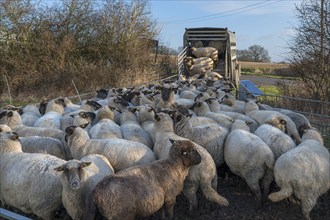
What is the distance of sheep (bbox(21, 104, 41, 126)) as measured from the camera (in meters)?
8.30

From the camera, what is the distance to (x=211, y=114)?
27.2ft

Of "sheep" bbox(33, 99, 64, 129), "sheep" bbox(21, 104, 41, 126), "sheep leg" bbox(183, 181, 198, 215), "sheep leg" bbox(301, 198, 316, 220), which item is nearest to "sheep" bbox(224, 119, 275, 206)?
"sheep leg" bbox(301, 198, 316, 220)

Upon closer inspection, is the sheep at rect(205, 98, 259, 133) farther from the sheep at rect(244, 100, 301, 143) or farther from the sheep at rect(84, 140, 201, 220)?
the sheep at rect(84, 140, 201, 220)

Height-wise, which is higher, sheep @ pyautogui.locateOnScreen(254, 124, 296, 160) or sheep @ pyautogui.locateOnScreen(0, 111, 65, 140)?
sheep @ pyautogui.locateOnScreen(0, 111, 65, 140)

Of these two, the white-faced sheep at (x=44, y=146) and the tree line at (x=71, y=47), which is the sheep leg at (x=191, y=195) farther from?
the tree line at (x=71, y=47)

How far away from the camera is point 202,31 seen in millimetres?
20422

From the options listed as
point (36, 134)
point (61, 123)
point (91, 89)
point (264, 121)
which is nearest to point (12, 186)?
point (36, 134)

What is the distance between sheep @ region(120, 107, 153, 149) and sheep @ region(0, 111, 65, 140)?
123cm

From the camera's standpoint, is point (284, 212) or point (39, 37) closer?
point (284, 212)

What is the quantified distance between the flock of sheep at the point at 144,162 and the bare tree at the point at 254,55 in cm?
5776

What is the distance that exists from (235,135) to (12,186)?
3.71m

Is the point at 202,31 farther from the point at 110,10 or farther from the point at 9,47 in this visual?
the point at 9,47

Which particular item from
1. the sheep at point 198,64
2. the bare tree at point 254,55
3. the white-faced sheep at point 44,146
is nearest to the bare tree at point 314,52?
the sheep at point 198,64

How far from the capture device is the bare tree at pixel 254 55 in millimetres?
64094
